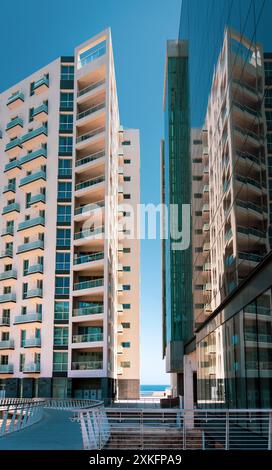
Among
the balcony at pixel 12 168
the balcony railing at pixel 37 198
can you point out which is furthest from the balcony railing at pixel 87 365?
the balcony at pixel 12 168

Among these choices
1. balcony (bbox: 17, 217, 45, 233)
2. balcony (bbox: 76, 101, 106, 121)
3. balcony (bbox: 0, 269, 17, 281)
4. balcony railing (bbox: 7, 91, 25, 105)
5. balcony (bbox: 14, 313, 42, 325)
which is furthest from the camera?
balcony railing (bbox: 7, 91, 25, 105)

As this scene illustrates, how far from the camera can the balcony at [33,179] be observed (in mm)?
62500

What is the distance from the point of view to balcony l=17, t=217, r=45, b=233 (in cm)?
6148

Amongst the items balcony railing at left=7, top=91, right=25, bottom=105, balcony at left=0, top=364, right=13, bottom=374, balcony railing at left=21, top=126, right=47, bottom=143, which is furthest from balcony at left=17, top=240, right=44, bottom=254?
balcony railing at left=7, top=91, right=25, bottom=105

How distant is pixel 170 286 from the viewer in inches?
2218

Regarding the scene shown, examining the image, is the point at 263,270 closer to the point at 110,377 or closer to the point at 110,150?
the point at 110,377

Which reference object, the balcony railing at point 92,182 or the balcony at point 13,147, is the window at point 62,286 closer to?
the balcony railing at point 92,182

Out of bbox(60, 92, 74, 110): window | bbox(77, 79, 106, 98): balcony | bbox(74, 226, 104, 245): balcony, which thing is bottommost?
bbox(74, 226, 104, 245): balcony

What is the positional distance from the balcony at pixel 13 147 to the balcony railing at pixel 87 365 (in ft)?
89.1

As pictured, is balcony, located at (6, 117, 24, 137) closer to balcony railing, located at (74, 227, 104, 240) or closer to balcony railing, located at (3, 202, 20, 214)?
balcony railing, located at (3, 202, 20, 214)

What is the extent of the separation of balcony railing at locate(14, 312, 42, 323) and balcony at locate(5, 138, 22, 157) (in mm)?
20353

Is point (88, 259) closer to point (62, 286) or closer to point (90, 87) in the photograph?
point (62, 286)

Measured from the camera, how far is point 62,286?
192 ft
